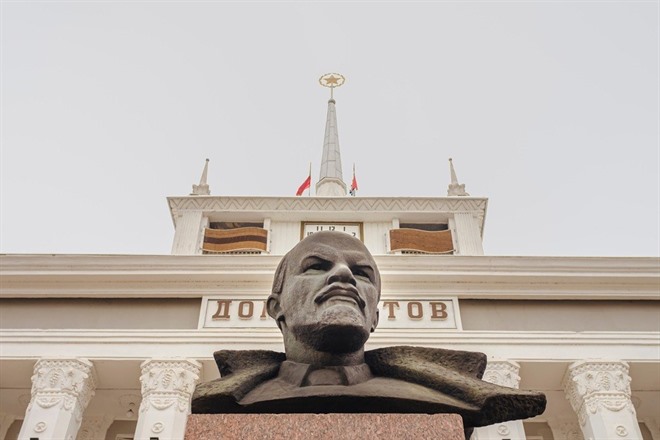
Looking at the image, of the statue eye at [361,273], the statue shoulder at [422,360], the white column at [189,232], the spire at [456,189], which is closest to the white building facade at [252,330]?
the white column at [189,232]

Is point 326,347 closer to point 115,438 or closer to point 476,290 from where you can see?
point 476,290

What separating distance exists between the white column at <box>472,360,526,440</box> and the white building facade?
3cm

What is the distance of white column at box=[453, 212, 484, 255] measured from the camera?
72.3 ft

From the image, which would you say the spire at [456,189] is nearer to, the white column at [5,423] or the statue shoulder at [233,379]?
the white column at [5,423]

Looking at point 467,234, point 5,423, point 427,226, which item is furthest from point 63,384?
point 467,234

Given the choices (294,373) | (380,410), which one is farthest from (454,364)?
(294,373)

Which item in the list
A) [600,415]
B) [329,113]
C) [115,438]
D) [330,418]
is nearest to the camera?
[330,418]

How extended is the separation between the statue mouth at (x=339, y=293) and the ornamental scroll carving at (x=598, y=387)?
14163 millimetres

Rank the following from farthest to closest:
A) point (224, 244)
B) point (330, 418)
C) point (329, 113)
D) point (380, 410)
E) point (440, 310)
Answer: point (329, 113) → point (224, 244) → point (440, 310) → point (380, 410) → point (330, 418)

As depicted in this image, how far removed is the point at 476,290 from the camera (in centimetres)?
1906

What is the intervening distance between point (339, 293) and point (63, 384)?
48.2 feet

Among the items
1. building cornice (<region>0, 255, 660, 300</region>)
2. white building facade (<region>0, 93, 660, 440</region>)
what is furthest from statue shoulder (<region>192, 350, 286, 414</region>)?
building cornice (<region>0, 255, 660, 300</region>)

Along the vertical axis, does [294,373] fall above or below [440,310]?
below

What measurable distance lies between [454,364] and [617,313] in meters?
16.4
